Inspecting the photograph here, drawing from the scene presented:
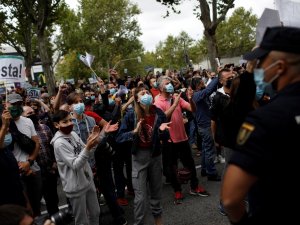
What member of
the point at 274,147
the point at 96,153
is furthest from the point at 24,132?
the point at 274,147

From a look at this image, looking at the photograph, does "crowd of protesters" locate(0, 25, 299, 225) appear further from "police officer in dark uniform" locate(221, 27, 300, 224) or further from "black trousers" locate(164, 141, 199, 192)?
"police officer in dark uniform" locate(221, 27, 300, 224)

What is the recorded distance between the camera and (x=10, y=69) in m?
5.50

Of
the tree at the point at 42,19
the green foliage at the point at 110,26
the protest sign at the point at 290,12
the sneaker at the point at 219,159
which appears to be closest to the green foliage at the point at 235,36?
the green foliage at the point at 110,26

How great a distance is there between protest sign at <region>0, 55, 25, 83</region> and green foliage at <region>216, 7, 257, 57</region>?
6705cm

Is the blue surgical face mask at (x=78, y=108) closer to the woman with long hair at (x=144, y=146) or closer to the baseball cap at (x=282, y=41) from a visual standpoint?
the woman with long hair at (x=144, y=146)

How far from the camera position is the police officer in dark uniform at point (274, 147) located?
1.64 meters

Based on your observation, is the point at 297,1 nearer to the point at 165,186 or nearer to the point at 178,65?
the point at 165,186

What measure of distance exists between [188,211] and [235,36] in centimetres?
6963

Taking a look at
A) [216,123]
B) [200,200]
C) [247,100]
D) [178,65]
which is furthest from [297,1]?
[178,65]

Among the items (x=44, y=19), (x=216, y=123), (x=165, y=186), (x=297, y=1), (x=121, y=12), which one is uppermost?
(x=121, y=12)

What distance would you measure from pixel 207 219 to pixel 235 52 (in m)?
69.8

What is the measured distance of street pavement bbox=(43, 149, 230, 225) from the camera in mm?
5037

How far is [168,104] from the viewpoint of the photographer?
587 cm

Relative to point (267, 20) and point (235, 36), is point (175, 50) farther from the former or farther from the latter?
point (267, 20)
